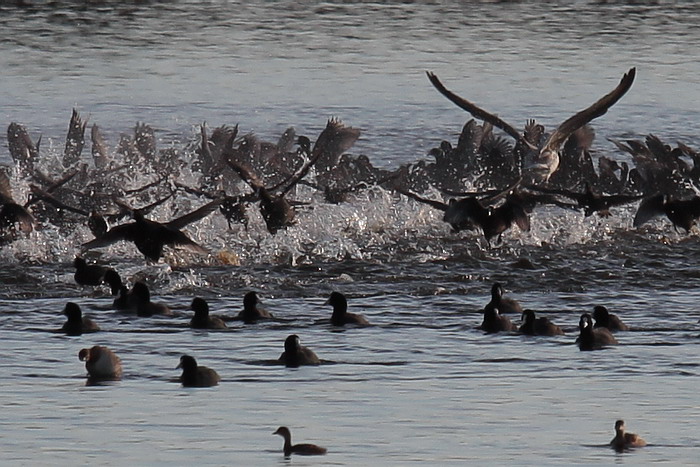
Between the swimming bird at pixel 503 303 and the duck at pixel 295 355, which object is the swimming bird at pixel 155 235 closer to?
the swimming bird at pixel 503 303

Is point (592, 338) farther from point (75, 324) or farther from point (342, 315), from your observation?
point (75, 324)

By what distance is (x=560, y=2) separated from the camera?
158 ft

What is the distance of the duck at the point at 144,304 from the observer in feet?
53.4

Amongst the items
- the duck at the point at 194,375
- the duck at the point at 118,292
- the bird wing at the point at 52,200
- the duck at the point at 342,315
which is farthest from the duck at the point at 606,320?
the bird wing at the point at 52,200

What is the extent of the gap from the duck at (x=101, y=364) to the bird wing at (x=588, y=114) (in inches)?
329

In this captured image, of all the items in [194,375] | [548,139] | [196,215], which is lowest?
[194,375]

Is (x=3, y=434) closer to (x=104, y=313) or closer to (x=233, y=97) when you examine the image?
(x=104, y=313)

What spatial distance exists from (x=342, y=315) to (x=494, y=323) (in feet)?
4.27

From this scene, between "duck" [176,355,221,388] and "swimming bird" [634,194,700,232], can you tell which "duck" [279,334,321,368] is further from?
"swimming bird" [634,194,700,232]

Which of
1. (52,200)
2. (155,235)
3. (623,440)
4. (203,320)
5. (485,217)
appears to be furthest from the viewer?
(52,200)

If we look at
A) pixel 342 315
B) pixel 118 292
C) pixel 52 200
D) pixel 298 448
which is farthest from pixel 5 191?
pixel 298 448

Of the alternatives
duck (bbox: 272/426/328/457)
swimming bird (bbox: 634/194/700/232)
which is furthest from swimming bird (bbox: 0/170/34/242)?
duck (bbox: 272/426/328/457)

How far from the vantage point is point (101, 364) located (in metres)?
13.7

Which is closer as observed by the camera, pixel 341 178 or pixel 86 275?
pixel 86 275
